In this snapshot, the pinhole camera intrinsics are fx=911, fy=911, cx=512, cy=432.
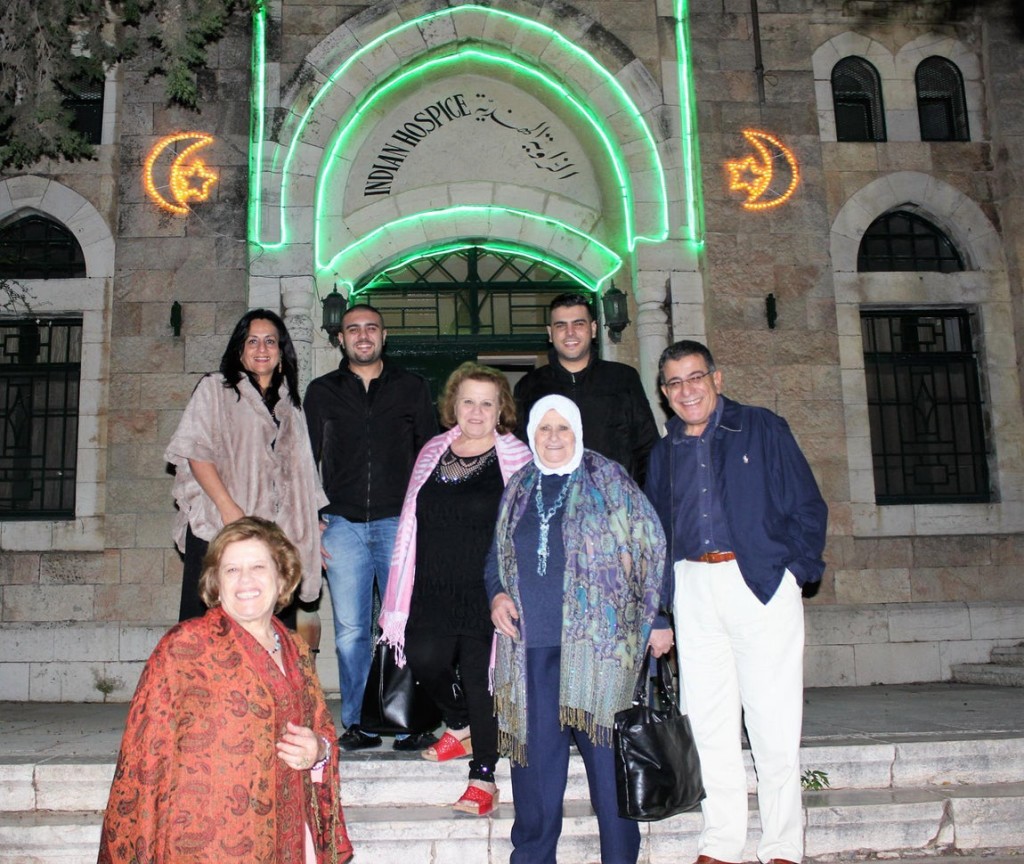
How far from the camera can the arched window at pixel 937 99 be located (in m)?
8.70

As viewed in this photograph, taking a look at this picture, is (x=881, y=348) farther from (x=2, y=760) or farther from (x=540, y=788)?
(x=2, y=760)

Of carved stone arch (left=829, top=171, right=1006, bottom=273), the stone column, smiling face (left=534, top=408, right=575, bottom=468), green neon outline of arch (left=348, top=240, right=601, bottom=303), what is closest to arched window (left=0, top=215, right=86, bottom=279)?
the stone column

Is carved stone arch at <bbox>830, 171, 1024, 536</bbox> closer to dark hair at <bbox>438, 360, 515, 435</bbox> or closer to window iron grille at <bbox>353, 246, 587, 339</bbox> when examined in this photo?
window iron grille at <bbox>353, 246, 587, 339</bbox>

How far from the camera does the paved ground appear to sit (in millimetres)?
4777

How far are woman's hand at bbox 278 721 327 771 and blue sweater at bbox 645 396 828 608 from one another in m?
1.66

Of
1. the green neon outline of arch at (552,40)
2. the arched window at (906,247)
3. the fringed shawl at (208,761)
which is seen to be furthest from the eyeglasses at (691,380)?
the arched window at (906,247)

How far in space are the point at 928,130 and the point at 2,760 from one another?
895 cm

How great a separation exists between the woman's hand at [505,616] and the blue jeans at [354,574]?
1.16 metres

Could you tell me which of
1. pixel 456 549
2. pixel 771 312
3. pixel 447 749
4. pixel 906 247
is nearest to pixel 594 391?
pixel 456 549

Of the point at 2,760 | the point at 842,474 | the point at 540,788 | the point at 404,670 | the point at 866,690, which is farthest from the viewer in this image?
the point at 842,474

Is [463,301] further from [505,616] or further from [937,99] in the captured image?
[505,616]

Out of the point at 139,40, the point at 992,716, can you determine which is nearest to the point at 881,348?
the point at 992,716

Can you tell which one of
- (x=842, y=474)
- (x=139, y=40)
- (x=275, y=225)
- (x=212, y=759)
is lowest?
(x=212, y=759)

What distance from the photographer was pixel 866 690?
707cm
